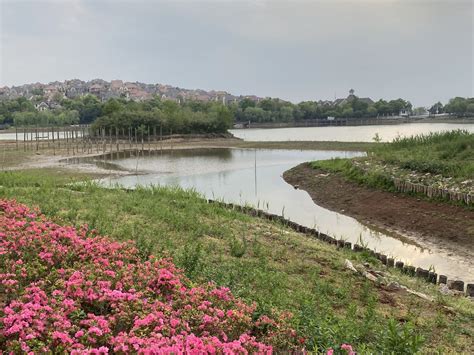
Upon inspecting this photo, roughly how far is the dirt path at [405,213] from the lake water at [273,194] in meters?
0.67

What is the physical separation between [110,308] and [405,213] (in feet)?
50.7

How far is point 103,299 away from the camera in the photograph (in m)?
5.11

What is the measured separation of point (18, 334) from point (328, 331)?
3119 millimetres

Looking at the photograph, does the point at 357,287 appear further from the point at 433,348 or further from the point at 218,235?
the point at 218,235

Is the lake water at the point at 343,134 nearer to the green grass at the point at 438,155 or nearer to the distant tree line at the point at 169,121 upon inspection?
the distant tree line at the point at 169,121

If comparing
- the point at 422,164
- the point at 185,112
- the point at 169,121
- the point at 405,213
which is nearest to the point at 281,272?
the point at 405,213

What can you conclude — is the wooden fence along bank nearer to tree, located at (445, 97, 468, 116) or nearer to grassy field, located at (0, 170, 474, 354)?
grassy field, located at (0, 170, 474, 354)

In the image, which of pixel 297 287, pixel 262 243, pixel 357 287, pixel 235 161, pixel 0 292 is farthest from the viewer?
pixel 235 161

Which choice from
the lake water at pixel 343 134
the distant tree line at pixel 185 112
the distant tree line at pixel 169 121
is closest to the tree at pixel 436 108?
the distant tree line at pixel 185 112

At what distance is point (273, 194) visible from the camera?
25.6m

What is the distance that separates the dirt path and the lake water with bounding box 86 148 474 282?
0.67 metres

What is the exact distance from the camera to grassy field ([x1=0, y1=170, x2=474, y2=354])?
5527 millimetres

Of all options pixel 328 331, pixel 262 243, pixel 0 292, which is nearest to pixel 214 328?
pixel 328 331

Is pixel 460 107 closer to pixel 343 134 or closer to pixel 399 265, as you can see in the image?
pixel 343 134
